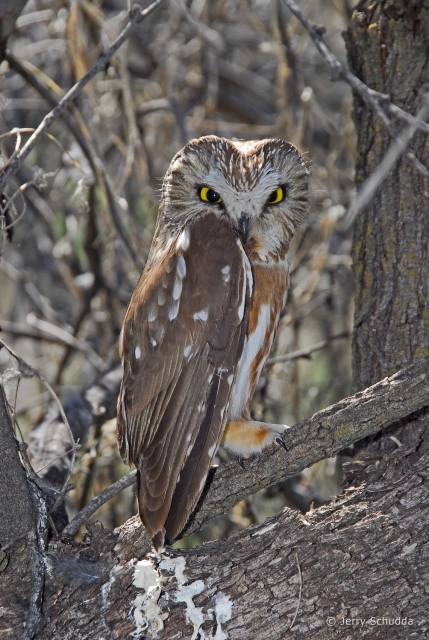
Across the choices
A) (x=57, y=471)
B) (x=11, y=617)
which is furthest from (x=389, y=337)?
(x=11, y=617)

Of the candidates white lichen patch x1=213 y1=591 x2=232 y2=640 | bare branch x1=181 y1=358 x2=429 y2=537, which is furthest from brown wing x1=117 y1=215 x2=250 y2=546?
white lichen patch x1=213 y1=591 x2=232 y2=640

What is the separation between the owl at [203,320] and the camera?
2.28 m

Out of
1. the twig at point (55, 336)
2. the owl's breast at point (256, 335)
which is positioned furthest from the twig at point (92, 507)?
the twig at point (55, 336)

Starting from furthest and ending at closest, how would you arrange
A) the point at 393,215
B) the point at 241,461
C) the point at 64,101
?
the point at 393,215 < the point at 241,461 < the point at 64,101

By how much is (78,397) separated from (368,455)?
1.39m

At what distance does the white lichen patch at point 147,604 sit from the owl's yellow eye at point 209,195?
53.5 inches

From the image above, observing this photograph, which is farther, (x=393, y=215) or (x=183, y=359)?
(x=393, y=215)

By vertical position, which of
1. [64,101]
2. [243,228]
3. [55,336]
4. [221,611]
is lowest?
[221,611]

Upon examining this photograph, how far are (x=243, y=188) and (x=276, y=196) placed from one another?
218mm

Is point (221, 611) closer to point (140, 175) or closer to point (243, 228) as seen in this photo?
point (243, 228)

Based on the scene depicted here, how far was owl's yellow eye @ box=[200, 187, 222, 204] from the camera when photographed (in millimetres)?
2617

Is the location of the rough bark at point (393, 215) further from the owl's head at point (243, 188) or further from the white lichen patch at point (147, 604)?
the white lichen patch at point (147, 604)

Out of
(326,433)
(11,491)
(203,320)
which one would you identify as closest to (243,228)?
(203,320)

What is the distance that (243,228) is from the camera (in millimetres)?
2539
